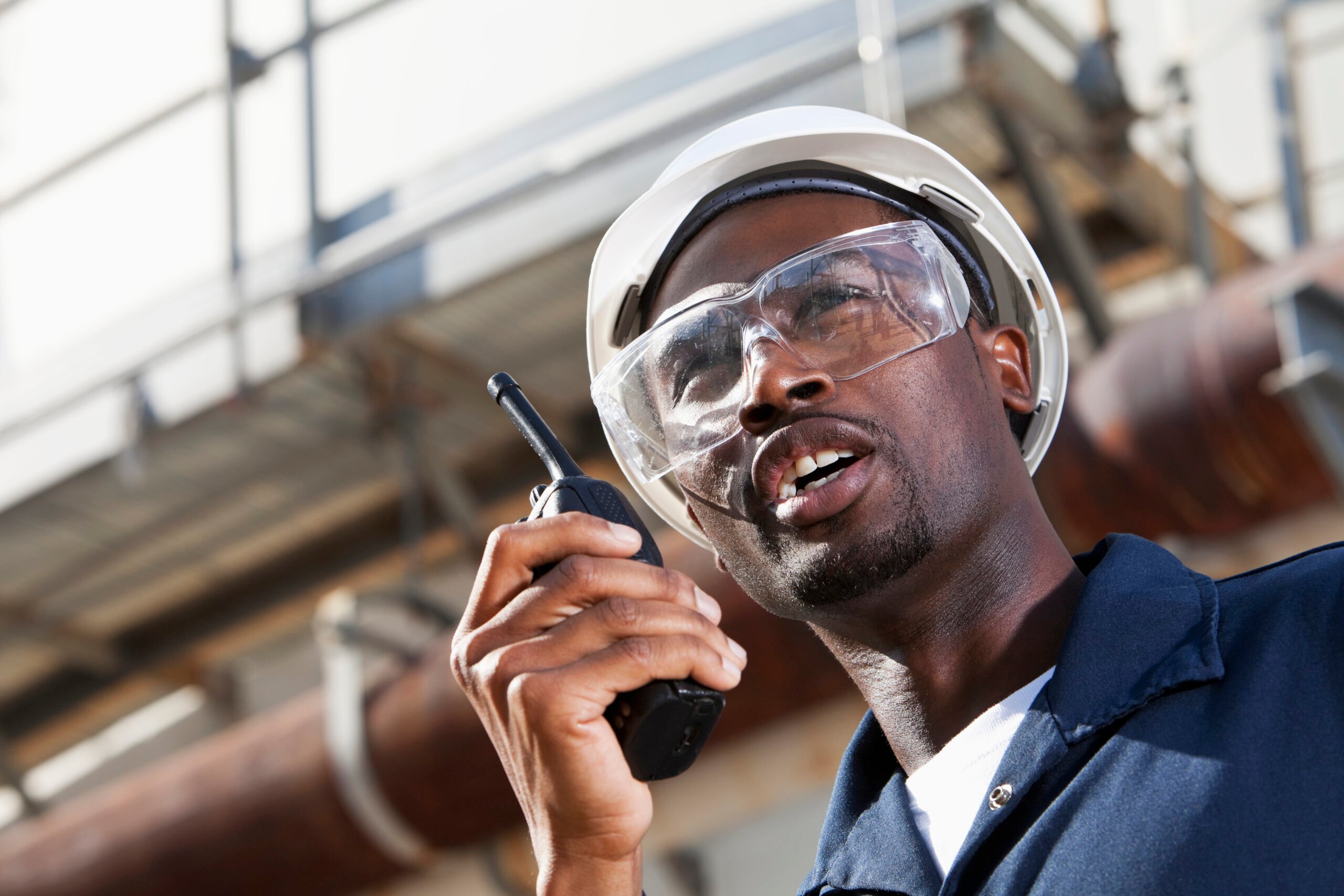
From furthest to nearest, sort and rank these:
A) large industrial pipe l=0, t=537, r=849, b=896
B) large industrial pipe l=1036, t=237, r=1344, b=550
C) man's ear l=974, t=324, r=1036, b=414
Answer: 1. large industrial pipe l=0, t=537, r=849, b=896
2. large industrial pipe l=1036, t=237, r=1344, b=550
3. man's ear l=974, t=324, r=1036, b=414

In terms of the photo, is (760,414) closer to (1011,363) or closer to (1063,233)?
(1011,363)

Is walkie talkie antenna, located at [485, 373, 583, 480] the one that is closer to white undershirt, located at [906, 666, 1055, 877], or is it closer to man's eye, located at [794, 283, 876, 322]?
man's eye, located at [794, 283, 876, 322]

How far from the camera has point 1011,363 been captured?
1.58 metres

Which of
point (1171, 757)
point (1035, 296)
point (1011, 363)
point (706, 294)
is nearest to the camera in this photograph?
point (1171, 757)

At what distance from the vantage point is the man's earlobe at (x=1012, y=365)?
5.12 ft

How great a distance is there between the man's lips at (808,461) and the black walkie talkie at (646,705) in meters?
0.17

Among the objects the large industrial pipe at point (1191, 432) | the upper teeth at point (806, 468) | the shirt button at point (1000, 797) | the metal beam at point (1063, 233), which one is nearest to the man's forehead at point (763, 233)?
the upper teeth at point (806, 468)

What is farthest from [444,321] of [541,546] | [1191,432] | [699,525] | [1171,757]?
[1171,757]

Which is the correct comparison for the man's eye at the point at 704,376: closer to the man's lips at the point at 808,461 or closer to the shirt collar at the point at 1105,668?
the man's lips at the point at 808,461

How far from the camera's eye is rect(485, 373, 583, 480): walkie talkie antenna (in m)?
1.30

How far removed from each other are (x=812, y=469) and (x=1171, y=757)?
0.45 meters

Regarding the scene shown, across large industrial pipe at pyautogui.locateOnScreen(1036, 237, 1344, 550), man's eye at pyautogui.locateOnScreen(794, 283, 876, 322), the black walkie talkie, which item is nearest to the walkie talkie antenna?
the black walkie talkie

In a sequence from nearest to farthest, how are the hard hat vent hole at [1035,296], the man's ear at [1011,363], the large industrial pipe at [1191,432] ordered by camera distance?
the man's ear at [1011,363]
the hard hat vent hole at [1035,296]
the large industrial pipe at [1191,432]

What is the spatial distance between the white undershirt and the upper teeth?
28cm
